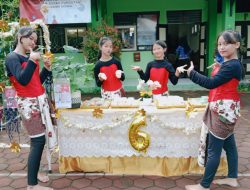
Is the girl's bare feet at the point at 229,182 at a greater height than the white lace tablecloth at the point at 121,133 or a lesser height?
lesser

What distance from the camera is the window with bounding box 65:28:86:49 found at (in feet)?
34.2

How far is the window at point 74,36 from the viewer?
1044 cm

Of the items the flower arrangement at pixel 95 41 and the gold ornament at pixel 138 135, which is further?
the flower arrangement at pixel 95 41

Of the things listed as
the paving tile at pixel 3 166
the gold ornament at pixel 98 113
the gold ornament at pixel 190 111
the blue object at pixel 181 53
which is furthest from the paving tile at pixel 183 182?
the blue object at pixel 181 53

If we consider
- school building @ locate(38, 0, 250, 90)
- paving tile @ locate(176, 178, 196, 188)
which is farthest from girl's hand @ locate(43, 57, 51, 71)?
school building @ locate(38, 0, 250, 90)

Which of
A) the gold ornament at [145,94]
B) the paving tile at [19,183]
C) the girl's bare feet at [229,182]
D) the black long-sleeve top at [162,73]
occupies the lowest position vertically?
the paving tile at [19,183]

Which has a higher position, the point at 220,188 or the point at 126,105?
the point at 126,105

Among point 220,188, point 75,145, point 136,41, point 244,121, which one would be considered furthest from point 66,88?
point 136,41

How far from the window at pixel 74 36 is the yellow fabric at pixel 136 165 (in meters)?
7.07

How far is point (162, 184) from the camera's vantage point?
3662 millimetres

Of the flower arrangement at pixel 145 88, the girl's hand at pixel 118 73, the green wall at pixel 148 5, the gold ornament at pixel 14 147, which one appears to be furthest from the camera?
the green wall at pixel 148 5

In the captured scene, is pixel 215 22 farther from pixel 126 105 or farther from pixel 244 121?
pixel 126 105

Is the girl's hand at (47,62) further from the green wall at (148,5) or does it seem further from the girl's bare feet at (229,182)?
the green wall at (148,5)

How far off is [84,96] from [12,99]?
3.86 meters
